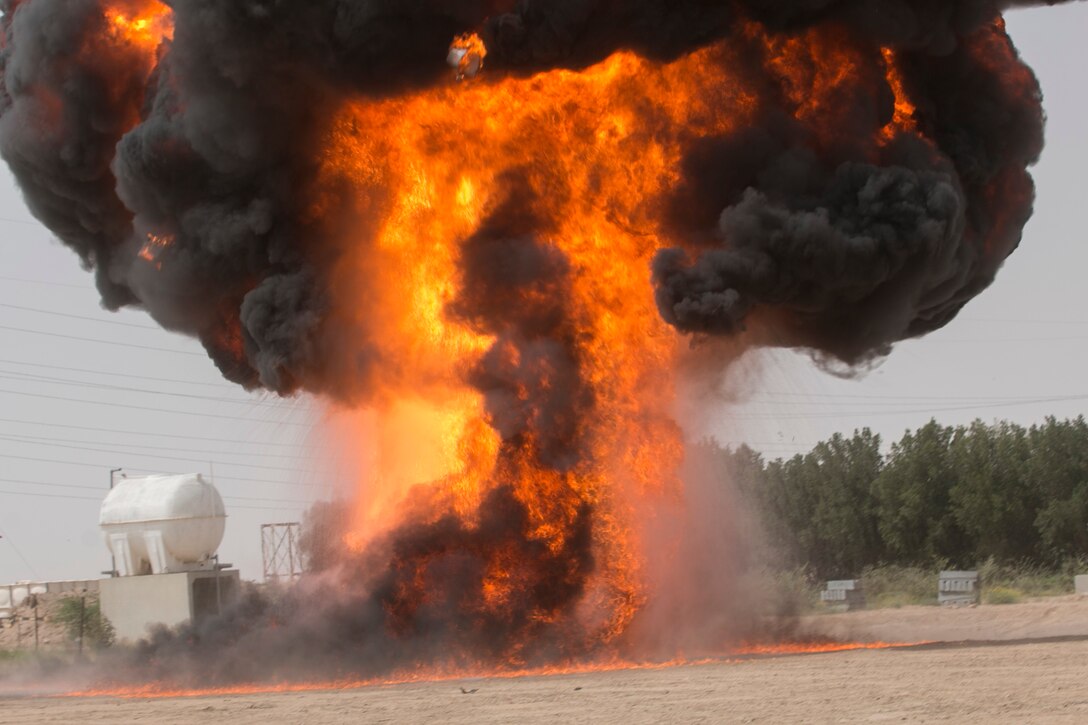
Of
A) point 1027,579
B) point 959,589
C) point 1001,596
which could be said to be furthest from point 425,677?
point 1027,579

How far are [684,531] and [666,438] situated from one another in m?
2.57

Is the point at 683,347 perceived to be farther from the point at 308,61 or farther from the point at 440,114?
the point at 308,61

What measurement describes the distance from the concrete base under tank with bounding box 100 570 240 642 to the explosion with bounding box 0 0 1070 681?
14.5m

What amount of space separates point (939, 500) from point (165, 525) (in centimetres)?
4273

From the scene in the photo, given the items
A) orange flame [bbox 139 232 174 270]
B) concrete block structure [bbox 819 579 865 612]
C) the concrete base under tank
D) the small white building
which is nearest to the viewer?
orange flame [bbox 139 232 174 270]

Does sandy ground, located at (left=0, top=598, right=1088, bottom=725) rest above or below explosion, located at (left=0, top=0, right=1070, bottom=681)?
below

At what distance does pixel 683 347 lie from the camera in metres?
34.8

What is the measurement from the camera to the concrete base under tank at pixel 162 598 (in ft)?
160

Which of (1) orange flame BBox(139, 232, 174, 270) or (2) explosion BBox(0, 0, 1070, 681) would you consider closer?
(2) explosion BBox(0, 0, 1070, 681)

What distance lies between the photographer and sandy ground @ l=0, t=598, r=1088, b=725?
20438 millimetres

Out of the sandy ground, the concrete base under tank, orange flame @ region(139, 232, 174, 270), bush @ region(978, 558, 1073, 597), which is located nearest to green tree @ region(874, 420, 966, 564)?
bush @ region(978, 558, 1073, 597)

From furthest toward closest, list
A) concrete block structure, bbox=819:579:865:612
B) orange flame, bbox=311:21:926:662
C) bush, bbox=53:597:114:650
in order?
concrete block structure, bbox=819:579:865:612 < bush, bbox=53:597:114:650 < orange flame, bbox=311:21:926:662

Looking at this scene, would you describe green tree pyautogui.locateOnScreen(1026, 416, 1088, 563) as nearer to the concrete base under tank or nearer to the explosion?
the explosion

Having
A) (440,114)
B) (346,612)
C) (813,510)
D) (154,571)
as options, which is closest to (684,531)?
(346,612)
